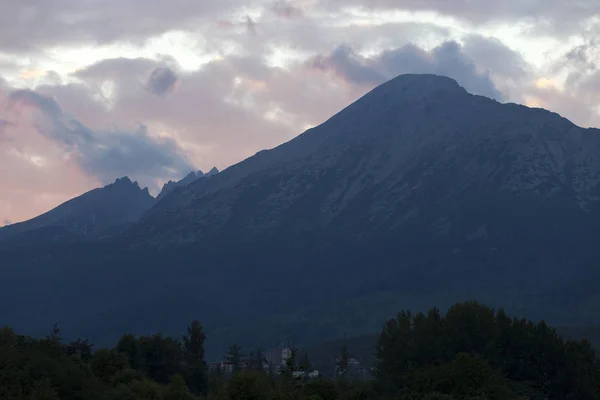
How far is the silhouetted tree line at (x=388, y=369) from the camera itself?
8188 cm

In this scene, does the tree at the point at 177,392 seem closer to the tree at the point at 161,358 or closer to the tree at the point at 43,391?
the tree at the point at 43,391

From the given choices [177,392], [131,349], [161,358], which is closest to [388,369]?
[161,358]

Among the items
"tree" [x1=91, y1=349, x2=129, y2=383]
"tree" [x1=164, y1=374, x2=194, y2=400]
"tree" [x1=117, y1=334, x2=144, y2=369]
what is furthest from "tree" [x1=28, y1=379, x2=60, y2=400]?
"tree" [x1=117, y1=334, x2=144, y2=369]

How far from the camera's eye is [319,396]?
277 feet

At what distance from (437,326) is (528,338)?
11.7 metres

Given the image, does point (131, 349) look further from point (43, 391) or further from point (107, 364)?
point (43, 391)

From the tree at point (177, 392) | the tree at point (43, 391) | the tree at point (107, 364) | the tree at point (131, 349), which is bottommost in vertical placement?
the tree at point (177, 392)

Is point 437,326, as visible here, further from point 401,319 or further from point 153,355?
point 153,355

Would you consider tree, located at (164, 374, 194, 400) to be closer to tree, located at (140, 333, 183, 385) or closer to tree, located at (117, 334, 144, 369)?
tree, located at (117, 334, 144, 369)

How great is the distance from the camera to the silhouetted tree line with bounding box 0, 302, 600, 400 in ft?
269

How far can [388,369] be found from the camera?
121750 mm

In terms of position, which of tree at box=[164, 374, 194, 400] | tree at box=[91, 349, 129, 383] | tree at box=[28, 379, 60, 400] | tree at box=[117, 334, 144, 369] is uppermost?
tree at box=[117, 334, 144, 369]

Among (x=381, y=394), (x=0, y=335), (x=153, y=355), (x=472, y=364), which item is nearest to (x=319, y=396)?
(x=472, y=364)

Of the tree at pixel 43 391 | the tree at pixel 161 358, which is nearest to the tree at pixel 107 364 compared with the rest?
the tree at pixel 161 358
